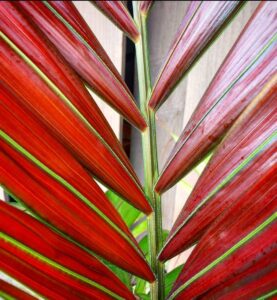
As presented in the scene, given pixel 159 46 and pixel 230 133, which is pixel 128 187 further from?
pixel 159 46

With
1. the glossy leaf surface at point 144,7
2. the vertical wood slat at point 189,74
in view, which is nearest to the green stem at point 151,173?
the glossy leaf surface at point 144,7

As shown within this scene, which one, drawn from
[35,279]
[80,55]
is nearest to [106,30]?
[80,55]

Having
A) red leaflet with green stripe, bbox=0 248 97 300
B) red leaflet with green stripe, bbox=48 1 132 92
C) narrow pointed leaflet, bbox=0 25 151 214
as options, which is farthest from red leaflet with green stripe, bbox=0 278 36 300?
red leaflet with green stripe, bbox=48 1 132 92

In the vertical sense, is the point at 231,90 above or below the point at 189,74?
below

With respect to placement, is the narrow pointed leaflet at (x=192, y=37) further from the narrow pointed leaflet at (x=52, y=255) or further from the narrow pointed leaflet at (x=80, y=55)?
the narrow pointed leaflet at (x=52, y=255)

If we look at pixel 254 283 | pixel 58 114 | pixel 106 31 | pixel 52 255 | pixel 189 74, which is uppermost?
pixel 106 31

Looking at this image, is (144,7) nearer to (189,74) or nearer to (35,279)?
(35,279)

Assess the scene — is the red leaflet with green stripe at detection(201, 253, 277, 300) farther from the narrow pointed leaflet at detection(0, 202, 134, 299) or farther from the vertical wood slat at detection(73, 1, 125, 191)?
the vertical wood slat at detection(73, 1, 125, 191)
